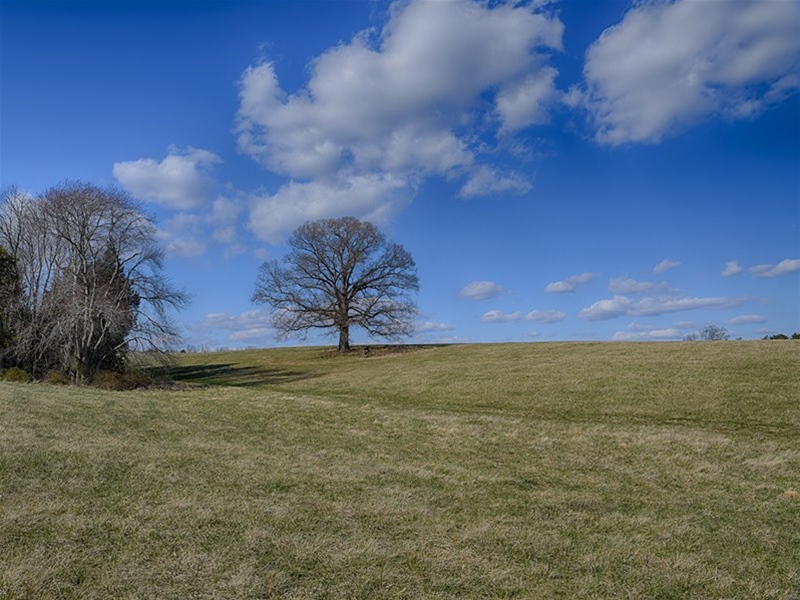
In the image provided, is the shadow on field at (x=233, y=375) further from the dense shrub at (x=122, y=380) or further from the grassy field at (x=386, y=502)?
the grassy field at (x=386, y=502)

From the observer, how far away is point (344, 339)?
46438 millimetres

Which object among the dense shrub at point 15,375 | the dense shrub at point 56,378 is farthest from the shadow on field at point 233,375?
the dense shrub at point 15,375

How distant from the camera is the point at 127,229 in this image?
28453 millimetres

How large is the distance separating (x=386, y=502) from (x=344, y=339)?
40.5 m

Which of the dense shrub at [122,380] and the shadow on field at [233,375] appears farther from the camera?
the shadow on field at [233,375]

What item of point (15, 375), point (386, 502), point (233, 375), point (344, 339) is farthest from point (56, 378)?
point (344, 339)

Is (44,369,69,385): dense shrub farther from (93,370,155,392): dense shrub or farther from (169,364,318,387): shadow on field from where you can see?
(169,364,318,387): shadow on field

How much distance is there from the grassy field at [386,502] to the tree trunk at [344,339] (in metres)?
28.9

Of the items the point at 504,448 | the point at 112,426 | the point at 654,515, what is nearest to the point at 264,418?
the point at 112,426

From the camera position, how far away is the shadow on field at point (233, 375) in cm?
3317

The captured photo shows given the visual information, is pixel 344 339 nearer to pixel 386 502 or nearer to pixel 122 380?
pixel 122 380

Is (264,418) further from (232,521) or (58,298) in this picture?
(58,298)

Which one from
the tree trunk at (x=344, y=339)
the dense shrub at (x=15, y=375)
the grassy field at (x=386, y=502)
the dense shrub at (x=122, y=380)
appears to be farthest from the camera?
the tree trunk at (x=344, y=339)

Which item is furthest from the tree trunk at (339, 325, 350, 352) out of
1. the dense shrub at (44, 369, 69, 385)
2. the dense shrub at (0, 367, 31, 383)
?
the dense shrub at (0, 367, 31, 383)
